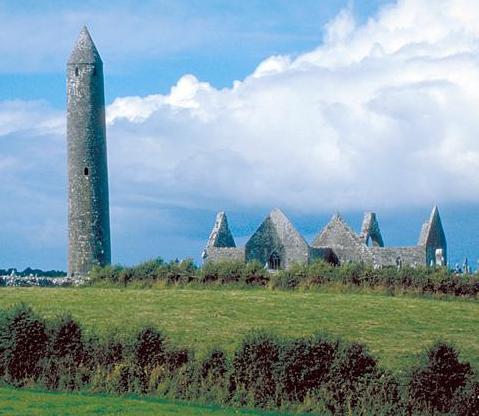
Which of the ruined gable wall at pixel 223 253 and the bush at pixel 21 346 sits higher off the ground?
the ruined gable wall at pixel 223 253

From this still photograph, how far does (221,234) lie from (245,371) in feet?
113

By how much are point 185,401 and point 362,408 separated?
365cm

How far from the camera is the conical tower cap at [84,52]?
54156mm

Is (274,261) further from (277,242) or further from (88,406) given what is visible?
(88,406)

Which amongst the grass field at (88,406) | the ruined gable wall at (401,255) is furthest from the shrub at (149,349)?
the ruined gable wall at (401,255)

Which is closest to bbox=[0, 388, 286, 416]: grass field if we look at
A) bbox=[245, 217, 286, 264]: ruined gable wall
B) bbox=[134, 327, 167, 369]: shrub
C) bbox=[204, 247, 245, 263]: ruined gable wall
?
bbox=[134, 327, 167, 369]: shrub

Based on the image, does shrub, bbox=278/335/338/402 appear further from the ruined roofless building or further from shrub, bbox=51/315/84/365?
the ruined roofless building

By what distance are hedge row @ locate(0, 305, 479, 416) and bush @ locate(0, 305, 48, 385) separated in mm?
23

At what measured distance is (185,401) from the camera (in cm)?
2164

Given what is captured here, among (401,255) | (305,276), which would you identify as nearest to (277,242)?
(401,255)

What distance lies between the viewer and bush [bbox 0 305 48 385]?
23891mm

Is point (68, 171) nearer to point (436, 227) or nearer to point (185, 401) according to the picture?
point (436, 227)

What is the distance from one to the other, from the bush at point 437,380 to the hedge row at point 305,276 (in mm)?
19122

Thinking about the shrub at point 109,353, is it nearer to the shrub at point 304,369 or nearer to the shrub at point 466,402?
the shrub at point 304,369
